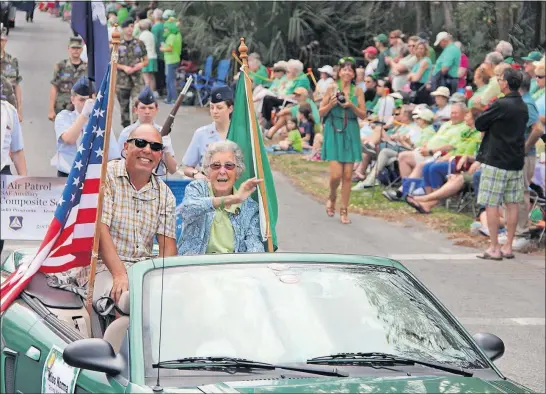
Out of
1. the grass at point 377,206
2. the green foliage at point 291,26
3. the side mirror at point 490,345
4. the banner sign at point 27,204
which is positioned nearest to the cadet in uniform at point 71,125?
the banner sign at point 27,204

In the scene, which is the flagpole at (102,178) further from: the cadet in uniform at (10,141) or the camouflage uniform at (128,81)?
the camouflage uniform at (128,81)

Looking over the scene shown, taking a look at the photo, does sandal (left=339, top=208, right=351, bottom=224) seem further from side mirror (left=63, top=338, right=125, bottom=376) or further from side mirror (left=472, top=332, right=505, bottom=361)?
side mirror (left=63, top=338, right=125, bottom=376)

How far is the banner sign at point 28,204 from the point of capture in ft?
29.0

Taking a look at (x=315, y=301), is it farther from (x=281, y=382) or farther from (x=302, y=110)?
(x=302, y=110)

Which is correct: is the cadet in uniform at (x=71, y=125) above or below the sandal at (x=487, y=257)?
above

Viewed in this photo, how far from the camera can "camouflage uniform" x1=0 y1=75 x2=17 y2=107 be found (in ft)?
34.4

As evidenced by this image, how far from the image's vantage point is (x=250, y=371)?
4738 millimetres

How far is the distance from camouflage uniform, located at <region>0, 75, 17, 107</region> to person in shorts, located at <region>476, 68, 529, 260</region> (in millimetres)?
5089

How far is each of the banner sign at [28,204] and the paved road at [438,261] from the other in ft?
12.0

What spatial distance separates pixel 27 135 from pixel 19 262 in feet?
25.7

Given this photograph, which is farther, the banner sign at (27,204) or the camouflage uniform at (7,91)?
the camouflage uniform at (7,91)

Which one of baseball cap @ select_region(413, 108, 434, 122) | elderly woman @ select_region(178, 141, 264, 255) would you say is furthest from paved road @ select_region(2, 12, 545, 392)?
elderly woman @ select_region(178, 141, 264, 255)

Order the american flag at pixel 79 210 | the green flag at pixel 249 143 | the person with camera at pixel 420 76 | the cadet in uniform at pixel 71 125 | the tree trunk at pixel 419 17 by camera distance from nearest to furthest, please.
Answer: the american flag at pixel 79 210 < the green flag at pixel 249 143 < the cadet in uniform at pixel 71 125 < the person with camera at pixel 420 76 < the tree trunk at pixel 419 17

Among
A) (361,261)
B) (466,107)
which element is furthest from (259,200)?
(466,107)
